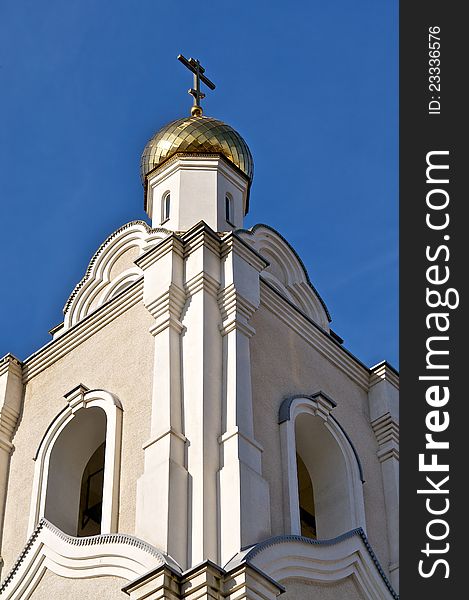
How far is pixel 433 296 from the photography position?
10.4 m

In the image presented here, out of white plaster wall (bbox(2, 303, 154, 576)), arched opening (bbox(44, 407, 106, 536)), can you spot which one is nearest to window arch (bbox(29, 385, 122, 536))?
arched opening (bbox(44, 407, 106, 536))

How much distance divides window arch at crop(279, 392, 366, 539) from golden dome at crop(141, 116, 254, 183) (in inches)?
129

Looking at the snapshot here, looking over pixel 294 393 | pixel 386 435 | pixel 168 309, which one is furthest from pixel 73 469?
pixel 386 435

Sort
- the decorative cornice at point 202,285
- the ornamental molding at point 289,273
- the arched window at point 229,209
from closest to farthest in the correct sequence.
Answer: the decorative cornice at point 202,285 → the arched window at point 229,209 → the ornamental molding at point 289,273

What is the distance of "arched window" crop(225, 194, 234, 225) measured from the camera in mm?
15648

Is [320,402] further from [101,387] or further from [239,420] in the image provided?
[101,387]

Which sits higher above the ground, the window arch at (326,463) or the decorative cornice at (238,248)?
the decorative cornice at (238,248)

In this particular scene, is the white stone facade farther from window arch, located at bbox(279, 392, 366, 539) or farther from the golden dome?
the golden dome

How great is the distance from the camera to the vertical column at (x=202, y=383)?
11898mm

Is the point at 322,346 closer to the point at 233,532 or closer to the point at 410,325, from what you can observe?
the point at 233,532

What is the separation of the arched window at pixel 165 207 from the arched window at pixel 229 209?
576 millimetres

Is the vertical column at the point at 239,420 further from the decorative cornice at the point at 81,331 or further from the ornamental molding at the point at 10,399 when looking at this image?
the ornamental molding at the point at 10,399

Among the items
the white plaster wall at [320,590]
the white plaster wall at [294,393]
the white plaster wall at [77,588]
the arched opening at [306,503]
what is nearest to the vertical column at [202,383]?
the white plaster wall at [294,393]

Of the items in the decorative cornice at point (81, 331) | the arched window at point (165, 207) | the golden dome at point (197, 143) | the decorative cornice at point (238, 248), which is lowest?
the decorative cornice at point (81, 331)
